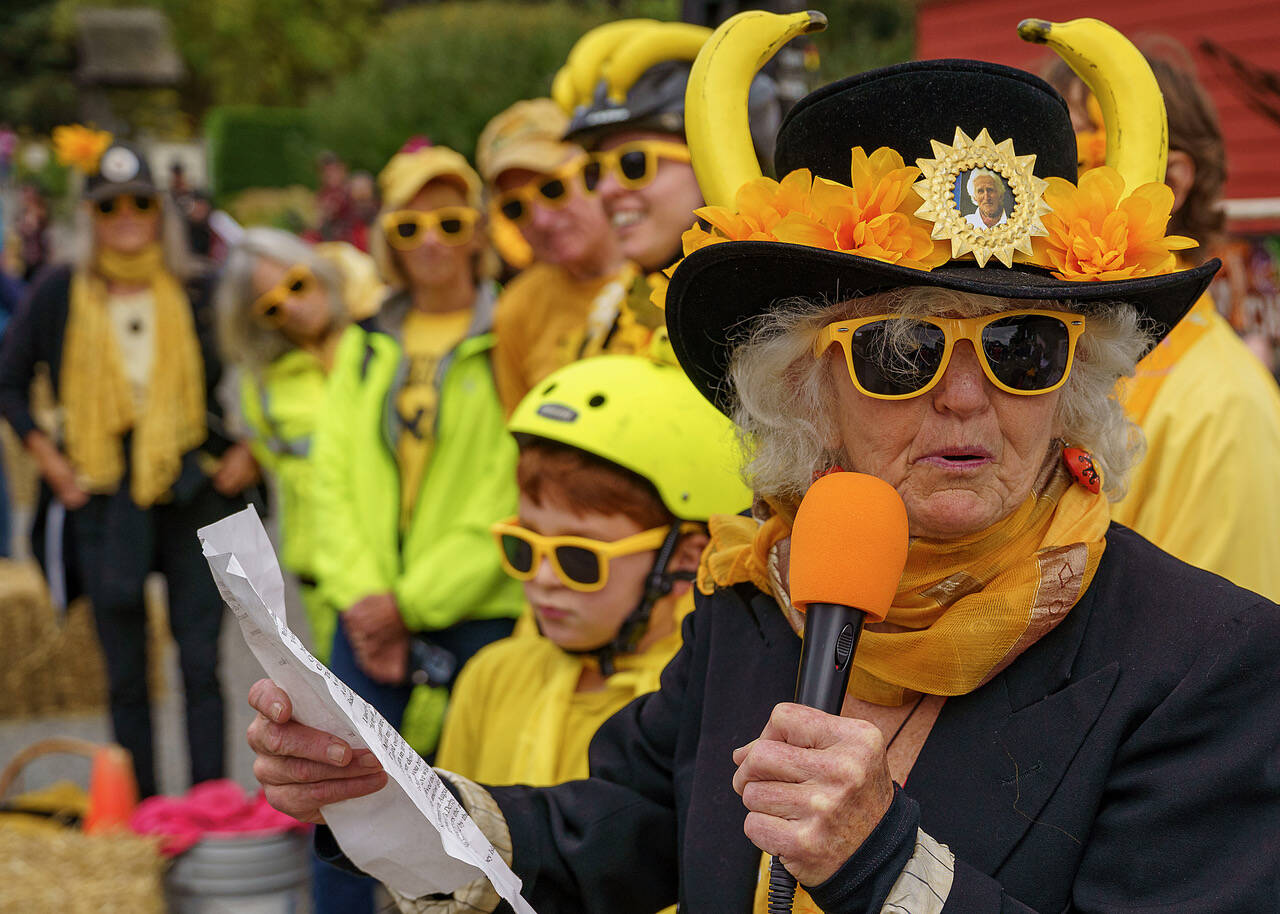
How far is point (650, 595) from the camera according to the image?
2895 millimetres

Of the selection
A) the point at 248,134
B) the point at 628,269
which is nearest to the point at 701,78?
the point at 628,269

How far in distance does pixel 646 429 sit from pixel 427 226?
216 centimetres

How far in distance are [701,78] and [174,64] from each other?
45.3 meters

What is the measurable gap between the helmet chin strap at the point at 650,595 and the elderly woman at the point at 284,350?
263 centimetres

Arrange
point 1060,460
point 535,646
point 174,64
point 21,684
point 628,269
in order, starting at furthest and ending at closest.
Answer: point 174,64, point 21,684, point 628,269, point 535,646, point 1060,460

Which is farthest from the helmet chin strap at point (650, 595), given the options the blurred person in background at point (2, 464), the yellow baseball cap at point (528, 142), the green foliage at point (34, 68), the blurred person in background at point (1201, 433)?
the green foliage at point (34, 68)

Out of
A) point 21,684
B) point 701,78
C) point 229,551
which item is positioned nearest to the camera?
point 229,551

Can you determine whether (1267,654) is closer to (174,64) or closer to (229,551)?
(229,551)

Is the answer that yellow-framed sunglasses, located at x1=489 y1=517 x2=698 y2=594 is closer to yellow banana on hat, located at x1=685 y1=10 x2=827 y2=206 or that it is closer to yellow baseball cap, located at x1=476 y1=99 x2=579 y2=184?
yellow banana on hat, located at x1=685 y1=10 x2=827 y2=206

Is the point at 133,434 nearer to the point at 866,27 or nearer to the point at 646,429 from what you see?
the point at 646,429

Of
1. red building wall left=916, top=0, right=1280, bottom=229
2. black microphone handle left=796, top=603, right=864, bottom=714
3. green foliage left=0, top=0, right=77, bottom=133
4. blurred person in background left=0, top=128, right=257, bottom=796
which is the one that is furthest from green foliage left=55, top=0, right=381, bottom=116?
black microphone handle left=796, top=603, right=864, bottom=714

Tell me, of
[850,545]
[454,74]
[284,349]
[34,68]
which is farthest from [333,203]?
[34,68]

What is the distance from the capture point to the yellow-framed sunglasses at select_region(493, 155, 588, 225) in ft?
14.2

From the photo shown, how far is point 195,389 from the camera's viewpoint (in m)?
5.36
